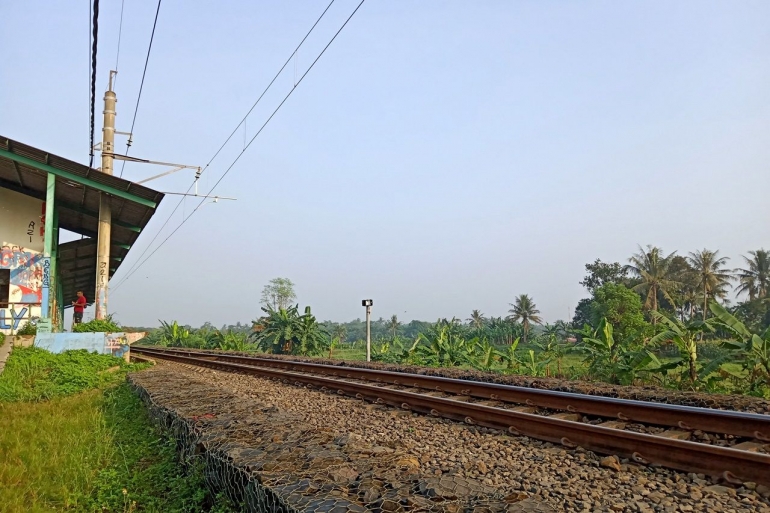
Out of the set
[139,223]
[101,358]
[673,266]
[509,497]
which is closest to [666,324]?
[509,497]

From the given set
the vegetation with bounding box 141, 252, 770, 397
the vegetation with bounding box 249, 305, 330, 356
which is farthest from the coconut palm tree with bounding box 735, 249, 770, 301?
the vegetation with bounding box 249, 305, 330, 356

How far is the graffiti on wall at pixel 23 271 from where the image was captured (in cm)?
1589

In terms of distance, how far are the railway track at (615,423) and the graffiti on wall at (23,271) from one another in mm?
12708

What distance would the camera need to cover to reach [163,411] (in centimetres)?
646

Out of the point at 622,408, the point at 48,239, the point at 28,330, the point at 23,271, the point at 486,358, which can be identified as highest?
the point at 48,239

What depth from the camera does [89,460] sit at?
5641 mm

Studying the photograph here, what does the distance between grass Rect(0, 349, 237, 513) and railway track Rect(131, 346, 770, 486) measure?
3184 mm

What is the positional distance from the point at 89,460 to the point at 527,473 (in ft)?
15.2

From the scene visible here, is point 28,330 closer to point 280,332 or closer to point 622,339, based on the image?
point 280,332

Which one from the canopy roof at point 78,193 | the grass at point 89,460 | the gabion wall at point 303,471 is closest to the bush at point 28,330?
the canopy roof at point 78,193

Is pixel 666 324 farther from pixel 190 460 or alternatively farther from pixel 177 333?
pixel 177 333

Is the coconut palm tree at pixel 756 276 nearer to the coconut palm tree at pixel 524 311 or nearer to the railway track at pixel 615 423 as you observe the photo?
the coconut palm tree at pixel 524 311

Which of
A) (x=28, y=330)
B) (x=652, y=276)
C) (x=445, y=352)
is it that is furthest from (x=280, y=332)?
(x=652, y=276)

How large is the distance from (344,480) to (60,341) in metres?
12.8
